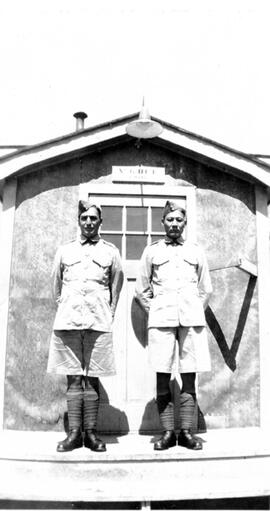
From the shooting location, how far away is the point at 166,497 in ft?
11.6

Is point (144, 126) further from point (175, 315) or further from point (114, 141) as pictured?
point (175, 315)

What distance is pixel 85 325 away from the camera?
3947 millimetres

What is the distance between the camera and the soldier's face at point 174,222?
423 cm

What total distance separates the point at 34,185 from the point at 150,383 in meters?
2.32

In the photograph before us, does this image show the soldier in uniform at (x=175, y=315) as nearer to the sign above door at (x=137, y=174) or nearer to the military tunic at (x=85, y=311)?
the military tunic at (x=85, y=311)

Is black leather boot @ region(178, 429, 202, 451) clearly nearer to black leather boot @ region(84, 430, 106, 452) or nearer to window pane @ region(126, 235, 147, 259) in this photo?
black leather boot @ region(84, 430, 106, 452)

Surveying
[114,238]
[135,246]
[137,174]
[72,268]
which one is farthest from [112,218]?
[72,268]

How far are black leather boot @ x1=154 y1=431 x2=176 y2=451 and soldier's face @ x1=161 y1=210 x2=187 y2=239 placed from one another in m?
1.62

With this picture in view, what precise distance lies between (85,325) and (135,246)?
141 cm

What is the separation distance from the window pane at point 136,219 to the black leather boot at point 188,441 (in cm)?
208

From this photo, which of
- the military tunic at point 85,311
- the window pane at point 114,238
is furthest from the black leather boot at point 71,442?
the window pane at point 114,238

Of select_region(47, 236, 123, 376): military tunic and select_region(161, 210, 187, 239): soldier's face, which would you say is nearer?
select_region(47, 236, 123, 376): military tunic

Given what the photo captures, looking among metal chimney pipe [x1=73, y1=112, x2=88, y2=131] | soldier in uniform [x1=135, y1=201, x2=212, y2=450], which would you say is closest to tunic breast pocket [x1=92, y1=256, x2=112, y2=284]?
soldier in uniform [x1=135, y1=201, x2=212, y2=450]

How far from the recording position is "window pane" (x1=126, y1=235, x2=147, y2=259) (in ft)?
16.8
